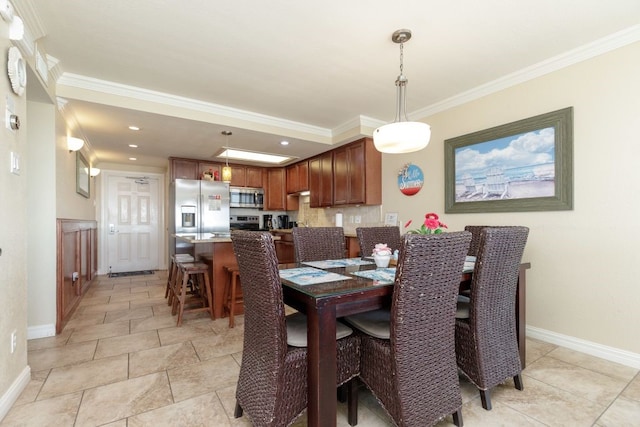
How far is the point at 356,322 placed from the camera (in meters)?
1.71

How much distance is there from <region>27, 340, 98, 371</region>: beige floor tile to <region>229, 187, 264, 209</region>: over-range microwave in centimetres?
366

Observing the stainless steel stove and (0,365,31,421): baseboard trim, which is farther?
the stainless steel stove

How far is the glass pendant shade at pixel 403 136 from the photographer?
1.97 m

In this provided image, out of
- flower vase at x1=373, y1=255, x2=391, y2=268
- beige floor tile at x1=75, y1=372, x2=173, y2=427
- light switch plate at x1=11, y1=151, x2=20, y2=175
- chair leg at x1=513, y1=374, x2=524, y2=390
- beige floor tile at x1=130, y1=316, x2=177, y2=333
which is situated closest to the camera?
beige floor tile at x1=75, y1=372, x2=173, y2=427

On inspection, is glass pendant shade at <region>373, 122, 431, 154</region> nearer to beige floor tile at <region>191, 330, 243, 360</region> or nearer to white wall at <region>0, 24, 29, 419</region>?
beige floor tile at <region>191, 330, 243, 360</region>

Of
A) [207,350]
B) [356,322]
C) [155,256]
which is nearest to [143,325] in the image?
[207,350]

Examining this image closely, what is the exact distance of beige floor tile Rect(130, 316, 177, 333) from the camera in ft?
9.68

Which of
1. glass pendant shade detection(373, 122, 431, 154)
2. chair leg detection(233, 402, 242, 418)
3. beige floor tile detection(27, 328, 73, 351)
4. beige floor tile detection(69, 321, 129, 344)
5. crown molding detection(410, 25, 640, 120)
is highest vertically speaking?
crown molding detection(410, 25, 640, 120)

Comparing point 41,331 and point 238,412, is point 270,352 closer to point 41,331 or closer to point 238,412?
point 238,412

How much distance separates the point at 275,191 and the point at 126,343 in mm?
4075

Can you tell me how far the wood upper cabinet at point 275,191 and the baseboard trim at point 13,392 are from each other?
455 centimetres

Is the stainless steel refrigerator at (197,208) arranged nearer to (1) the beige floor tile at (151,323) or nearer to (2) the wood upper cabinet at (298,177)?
(2) the wood upper cabinet at (298,177)

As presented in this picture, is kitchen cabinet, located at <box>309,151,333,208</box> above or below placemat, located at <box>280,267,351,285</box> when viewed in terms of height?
above

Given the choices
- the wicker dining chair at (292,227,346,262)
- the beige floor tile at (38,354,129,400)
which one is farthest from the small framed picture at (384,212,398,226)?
the beige floor tile at (38,354,129,400)
